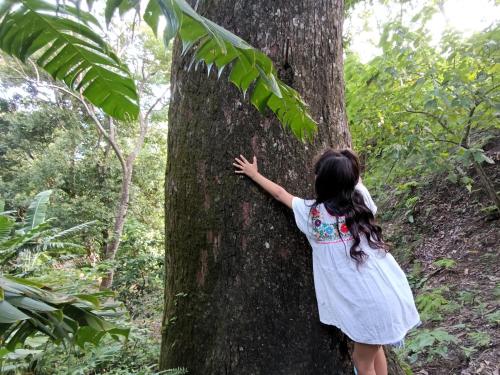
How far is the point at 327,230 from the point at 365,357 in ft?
2.17

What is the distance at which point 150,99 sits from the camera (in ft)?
53.0

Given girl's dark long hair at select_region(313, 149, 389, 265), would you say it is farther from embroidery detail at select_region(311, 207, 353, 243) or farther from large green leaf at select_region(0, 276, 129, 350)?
large green leaf at select_region(0, 276, 129, 350)

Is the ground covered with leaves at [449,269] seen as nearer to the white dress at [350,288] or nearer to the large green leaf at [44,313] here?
the white dress at [350,288]

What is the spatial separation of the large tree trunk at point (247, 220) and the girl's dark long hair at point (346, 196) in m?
0.10

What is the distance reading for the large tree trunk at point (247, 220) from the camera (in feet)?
5.73

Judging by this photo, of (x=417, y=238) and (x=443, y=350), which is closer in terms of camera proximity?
(x=443, y=350)

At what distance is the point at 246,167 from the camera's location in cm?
181

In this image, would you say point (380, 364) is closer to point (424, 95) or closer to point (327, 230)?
point (327, 230)

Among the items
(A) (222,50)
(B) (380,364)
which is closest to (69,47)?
(A) (222,50)

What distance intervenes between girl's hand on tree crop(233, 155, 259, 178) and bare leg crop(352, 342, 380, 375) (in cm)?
100

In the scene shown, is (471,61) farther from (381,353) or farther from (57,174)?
(57,174)

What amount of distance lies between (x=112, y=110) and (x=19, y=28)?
0.45m

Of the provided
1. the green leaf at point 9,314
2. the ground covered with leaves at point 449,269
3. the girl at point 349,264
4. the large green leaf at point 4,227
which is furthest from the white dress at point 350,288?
the large green leaf at point 4,227

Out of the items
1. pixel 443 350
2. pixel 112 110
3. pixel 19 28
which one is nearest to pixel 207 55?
pixel 19 28
